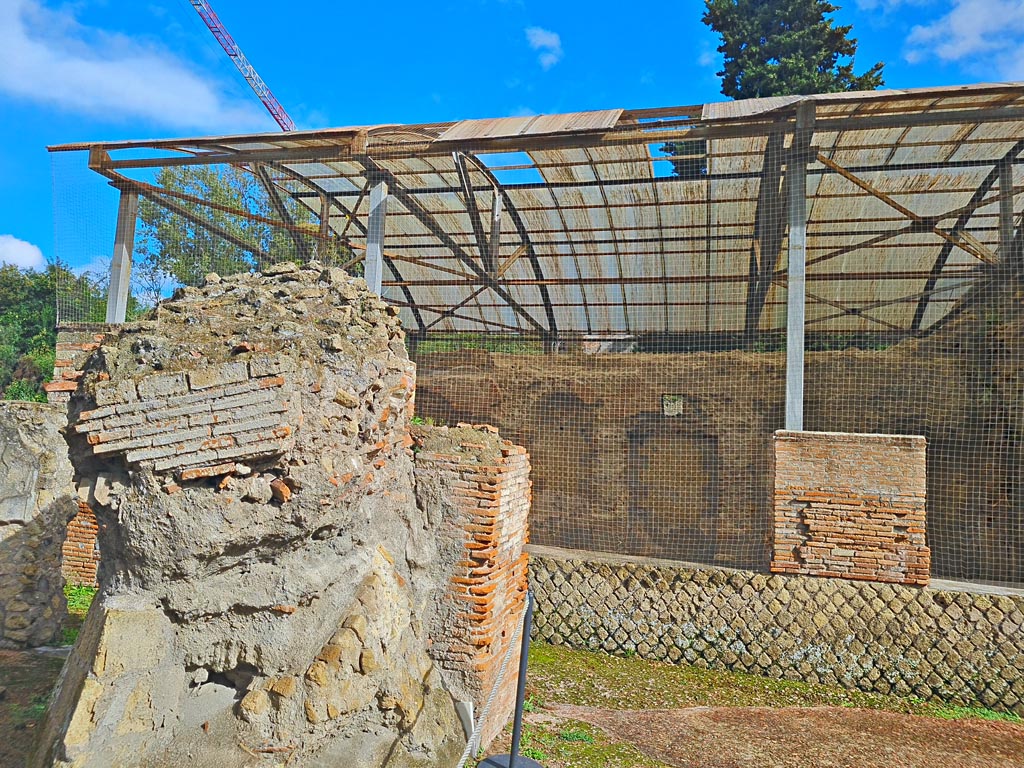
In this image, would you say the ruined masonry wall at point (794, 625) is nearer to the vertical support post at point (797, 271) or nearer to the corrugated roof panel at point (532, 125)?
the vertical support post at point (797, 271)

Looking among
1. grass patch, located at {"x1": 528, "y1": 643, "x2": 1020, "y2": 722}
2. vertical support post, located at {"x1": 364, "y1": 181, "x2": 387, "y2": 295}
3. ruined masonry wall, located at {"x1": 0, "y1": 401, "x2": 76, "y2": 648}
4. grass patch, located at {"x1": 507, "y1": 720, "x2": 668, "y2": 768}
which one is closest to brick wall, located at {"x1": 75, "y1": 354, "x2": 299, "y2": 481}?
grass patch, located at {"x1": 507, "y1": 720, "x2": 668, "y2": 768}

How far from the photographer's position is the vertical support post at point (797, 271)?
7.25 metres

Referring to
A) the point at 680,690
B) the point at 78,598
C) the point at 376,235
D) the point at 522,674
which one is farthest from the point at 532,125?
the point at 78,598

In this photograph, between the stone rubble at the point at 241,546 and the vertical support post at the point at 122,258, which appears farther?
the vertical support post at the point at 122,258

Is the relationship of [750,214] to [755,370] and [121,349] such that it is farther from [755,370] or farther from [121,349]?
[121,349]

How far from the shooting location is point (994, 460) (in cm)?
848

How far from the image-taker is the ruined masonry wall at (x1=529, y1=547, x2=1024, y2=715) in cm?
625

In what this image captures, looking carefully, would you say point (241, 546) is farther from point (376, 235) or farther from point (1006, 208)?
point (1006, 208)

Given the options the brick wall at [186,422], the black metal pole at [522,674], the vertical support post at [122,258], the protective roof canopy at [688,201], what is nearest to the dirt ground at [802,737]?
the black metal pole at [522,674]

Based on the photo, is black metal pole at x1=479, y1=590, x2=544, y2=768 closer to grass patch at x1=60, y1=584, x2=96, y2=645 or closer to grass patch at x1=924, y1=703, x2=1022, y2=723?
grass patch at x1=60, y1=584, x2=96, y2=645

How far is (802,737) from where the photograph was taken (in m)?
5.34

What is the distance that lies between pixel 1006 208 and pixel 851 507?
5.22m

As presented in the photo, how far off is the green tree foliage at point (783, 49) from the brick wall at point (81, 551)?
19.6m

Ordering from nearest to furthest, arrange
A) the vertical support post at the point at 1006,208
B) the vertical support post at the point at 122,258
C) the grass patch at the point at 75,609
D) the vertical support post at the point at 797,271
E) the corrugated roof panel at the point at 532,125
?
1. the grass patch at the point at 75,609
2. the vertical support post at the point at 797,271
3. the corrugated roof panel at the point at 532,125
4. the vertical support post at the point at 1006,208
5. the vertical support post at the point at 122,258
